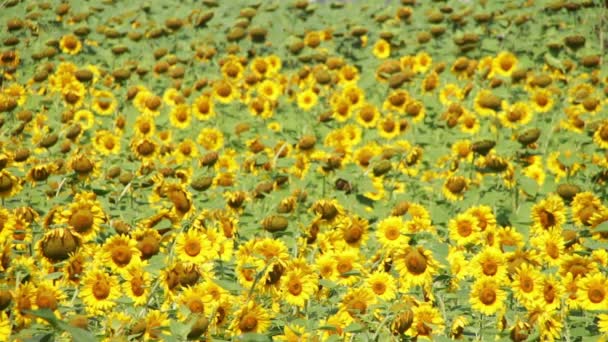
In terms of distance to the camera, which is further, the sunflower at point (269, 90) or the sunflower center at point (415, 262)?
the sunflower at point (269, 90)

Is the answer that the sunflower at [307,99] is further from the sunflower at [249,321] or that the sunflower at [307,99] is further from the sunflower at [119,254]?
the sunflower at [249,321]

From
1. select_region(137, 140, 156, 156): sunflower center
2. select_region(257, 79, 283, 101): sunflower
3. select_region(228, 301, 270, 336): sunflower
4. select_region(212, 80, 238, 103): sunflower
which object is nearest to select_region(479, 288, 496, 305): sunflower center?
select_region(228, 301, 270, 336): sunflower

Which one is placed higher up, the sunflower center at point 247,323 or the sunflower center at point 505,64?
the sunflower center at point 247,323

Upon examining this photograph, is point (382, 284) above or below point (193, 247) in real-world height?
below

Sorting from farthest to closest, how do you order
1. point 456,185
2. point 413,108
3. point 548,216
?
point 413,108, point 456,185, point 548,216

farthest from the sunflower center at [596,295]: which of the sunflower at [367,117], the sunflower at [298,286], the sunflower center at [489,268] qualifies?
the sunflower at [367,117]

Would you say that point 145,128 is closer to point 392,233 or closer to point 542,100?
point 392,233

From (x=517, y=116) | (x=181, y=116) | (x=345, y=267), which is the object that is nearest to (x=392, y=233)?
(x=345, y=267)
